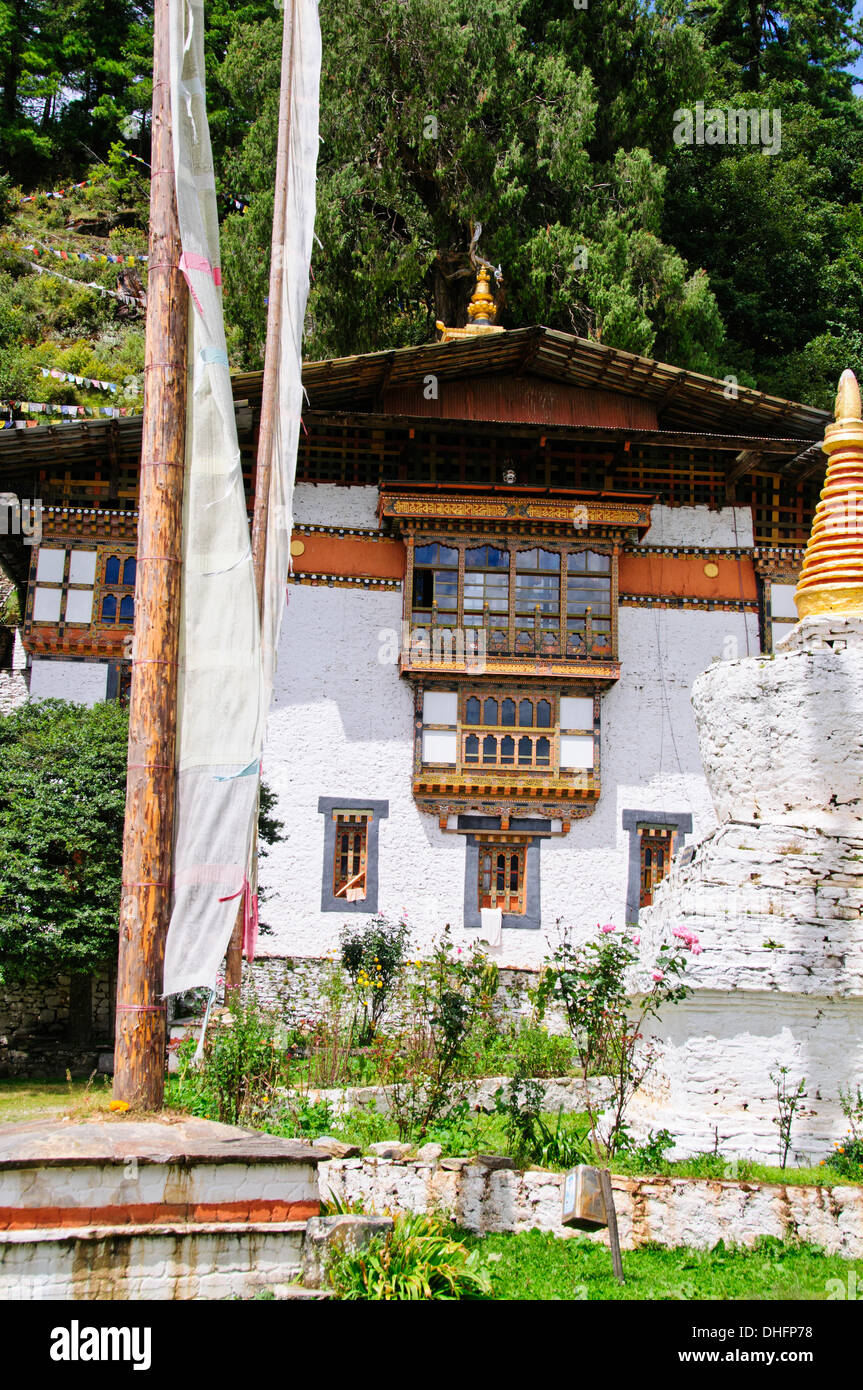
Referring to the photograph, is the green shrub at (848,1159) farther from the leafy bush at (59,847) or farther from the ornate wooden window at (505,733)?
the ornate wooden window at (505,733)

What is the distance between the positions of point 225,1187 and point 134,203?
42.7 metres

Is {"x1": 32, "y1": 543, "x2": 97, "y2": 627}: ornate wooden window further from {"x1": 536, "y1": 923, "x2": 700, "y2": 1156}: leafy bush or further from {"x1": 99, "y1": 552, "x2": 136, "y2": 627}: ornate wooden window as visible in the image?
{"x1": 536, "y1": 923, "x2": 700, "y2": 1156}: leafy bush

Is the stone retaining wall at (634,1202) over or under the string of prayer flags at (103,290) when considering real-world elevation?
under

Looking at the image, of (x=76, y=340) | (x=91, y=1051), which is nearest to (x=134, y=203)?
(x=76, y=340)

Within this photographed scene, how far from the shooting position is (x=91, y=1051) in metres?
16.6

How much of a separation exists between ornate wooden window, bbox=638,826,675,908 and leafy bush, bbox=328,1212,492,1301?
43.9 feet

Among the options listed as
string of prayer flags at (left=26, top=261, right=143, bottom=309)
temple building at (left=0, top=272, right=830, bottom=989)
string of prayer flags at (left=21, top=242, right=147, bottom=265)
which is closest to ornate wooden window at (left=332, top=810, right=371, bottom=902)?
temple building at (left=0, top=272, right=830, bottom=989)

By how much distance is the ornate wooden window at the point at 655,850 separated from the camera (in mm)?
20641

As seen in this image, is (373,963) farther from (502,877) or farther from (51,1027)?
(51,1027)

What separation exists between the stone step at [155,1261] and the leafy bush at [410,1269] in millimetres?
236

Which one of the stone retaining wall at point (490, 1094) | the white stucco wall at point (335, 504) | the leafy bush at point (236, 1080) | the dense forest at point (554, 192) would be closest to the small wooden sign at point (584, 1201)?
the leafy bush at point (236, 1080)

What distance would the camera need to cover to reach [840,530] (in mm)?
→ 11844

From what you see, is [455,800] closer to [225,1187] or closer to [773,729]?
[773,729]

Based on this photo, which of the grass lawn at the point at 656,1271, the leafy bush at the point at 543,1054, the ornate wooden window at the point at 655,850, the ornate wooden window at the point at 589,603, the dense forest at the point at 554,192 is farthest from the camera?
the dense forest at the point at 554,192
